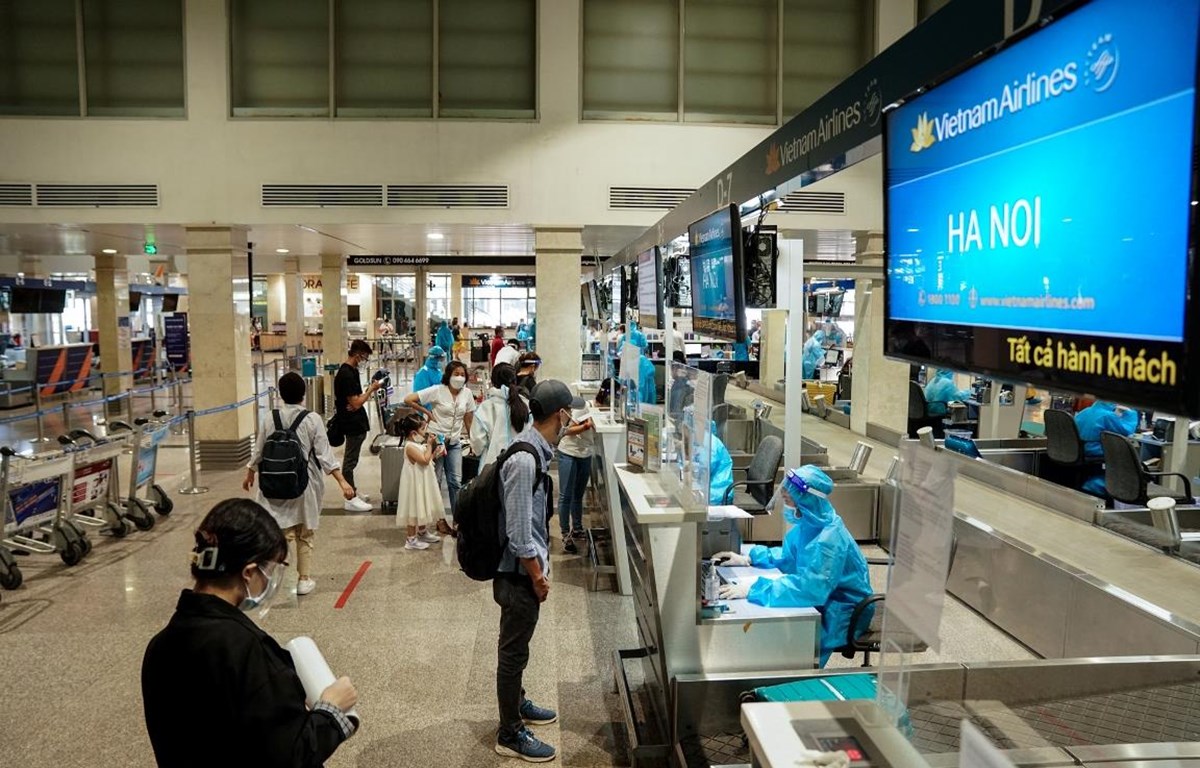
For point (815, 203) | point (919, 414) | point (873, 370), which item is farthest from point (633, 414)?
point (919, 414)

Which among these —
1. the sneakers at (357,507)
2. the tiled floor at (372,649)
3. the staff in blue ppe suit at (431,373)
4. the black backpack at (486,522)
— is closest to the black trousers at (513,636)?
the black backpack at (486,522)

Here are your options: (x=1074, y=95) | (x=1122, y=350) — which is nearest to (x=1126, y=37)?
(x=1074, y=95)

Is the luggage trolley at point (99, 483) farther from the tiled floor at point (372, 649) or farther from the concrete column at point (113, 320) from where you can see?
the concrete column at point (113, 320)

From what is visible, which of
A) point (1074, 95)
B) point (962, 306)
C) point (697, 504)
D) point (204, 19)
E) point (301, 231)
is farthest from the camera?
point (301, 231)

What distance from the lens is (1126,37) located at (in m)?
1.40

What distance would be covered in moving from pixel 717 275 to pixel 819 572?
6.02 ft

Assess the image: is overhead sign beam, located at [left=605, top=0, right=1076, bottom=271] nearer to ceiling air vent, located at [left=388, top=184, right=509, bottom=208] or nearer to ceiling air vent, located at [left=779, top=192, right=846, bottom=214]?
ceiling air vent, located at [left=779, top=192, right=846, bottom=214]

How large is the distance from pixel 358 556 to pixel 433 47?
21.0ft

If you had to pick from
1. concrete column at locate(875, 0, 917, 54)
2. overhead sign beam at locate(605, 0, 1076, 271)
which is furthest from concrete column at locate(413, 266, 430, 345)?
overhead sign beam at locate(605, 0, 1076, 271)

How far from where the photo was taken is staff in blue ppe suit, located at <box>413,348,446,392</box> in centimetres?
910

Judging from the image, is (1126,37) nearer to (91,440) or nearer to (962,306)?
(962,306)

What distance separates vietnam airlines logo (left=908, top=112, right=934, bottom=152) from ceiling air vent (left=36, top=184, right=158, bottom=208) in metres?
10.0

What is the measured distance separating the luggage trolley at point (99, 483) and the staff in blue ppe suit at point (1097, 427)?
8.79 metres

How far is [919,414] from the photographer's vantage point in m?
11.1
